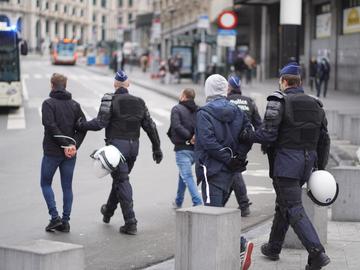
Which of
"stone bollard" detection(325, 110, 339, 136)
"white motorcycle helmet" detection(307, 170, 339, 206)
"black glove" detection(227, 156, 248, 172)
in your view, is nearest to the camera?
"white motorcycle helmet" detection(307, 170, 339, 206)

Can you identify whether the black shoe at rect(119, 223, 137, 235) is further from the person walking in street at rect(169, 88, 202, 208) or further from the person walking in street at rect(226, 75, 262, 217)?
the person walking in street at rect(226, 75, 262, 217)

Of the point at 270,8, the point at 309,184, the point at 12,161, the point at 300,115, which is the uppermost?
the point at 270,8

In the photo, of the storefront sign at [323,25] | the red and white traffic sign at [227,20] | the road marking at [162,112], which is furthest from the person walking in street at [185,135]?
the storefront sign at [323,25]

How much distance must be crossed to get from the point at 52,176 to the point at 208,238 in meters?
3.25

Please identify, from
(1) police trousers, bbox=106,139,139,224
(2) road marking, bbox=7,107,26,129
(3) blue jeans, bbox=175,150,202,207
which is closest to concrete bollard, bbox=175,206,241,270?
(1) police trousers, bbox=106,139,139,224

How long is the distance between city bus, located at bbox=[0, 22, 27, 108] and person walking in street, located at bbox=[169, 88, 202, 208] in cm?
1590

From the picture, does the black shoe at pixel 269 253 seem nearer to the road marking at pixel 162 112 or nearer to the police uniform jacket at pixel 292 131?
the police uniform jacket at pixel 292 131

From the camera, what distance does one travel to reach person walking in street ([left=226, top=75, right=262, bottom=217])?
31.8 feet

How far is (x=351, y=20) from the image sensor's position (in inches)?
1436

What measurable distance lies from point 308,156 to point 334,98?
2557 centimetres

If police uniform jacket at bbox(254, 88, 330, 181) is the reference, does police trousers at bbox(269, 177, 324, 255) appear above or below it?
below

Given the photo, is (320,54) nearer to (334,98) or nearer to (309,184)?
(334,98)

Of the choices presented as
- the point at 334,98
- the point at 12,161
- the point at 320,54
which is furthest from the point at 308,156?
the point at 320,54

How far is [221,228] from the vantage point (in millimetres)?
6223
